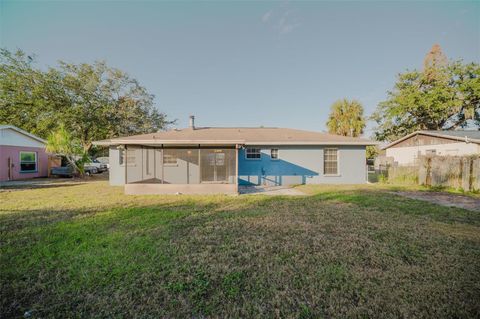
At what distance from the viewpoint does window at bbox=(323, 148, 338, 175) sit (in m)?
12.4

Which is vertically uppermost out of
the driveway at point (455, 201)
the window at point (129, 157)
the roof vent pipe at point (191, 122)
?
the roof vent pipe at point (191, 122)

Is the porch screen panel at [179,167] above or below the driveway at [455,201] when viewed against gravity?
above

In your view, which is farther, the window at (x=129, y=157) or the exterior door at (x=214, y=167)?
the window at (x=129, y=157)

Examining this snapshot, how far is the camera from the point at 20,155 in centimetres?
1459

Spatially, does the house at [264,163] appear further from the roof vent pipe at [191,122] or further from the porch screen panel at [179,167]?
the roof vent pipe at [191,122]

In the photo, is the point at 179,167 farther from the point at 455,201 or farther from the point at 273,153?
the point at 455,201

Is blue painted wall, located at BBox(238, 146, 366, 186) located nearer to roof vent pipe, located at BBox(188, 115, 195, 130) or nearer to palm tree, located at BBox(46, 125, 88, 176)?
roof vent pipe, located at BBox(188, 115, 195, 130)

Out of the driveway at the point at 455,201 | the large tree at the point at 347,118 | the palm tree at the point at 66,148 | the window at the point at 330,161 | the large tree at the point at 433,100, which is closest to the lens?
the driveway at the point at 455,201

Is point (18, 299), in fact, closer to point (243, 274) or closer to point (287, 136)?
point (243, 274)

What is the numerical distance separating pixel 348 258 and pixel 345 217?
98.6 inches

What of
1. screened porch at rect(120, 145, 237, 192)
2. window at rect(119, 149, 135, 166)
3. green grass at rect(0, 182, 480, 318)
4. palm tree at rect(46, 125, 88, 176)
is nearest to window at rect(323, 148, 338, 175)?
screened porch at rect(120, 145, 237, 192)

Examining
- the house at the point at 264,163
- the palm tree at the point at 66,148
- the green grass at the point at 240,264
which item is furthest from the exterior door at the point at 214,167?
the palm tree at the point at 66,148

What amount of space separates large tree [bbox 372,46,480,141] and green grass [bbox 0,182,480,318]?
77.8 ft

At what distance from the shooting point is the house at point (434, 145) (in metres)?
13.6
